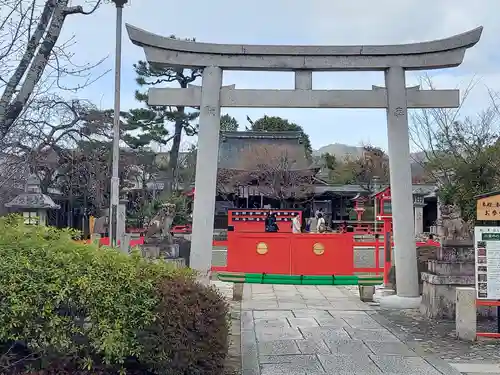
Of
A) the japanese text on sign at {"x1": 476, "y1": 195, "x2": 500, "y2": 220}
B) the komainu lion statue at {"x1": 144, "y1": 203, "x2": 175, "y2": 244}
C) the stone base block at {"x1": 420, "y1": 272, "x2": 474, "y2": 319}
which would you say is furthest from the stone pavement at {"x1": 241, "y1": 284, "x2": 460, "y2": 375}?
the komainu lion statue at {"x1": 144, "y1": 203, "x2": 175, "y2": 244}

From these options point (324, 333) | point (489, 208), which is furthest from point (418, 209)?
point (324, 333)

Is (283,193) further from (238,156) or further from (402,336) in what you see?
(402,336)

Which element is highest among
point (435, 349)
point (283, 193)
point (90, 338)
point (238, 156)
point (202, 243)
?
point (238, 156)

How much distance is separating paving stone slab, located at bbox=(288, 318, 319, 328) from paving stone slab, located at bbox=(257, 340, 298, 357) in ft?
3.79

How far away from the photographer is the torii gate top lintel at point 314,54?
10648 mm

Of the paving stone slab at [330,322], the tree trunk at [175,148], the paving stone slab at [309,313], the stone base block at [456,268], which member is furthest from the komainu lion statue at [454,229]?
the tree trunk at [175,148]

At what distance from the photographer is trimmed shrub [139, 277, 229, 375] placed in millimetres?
4840

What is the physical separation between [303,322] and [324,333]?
88 centimetres

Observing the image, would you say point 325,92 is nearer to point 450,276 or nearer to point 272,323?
point 450,276

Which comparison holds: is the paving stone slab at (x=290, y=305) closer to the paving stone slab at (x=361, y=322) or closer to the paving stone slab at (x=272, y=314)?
the paving stone slab at (x=272, y=314)

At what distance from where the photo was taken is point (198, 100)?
Result: 11039mm

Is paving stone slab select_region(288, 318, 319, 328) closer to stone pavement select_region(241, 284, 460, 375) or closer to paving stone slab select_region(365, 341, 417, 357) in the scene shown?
stone pavement select_region(241, 284, 460, 375)

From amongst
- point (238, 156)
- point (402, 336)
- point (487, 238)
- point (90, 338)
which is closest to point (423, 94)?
point (487, 238)

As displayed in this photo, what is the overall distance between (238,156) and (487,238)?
1446 inches
